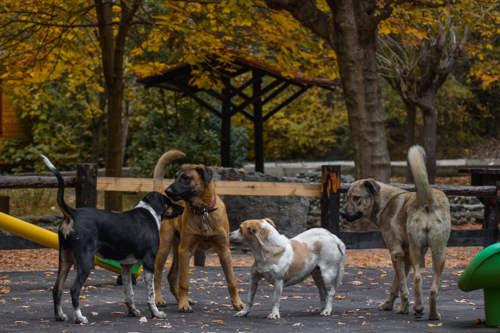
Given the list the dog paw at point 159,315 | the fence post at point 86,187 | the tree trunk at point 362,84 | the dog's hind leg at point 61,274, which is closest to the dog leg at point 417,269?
the dog paw at point 159,315

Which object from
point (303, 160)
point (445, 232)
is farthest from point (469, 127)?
point (445, 232)

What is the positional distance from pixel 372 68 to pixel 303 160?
19.1m

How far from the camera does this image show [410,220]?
927 centimetres

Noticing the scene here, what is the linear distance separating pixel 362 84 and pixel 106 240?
29.5 feet

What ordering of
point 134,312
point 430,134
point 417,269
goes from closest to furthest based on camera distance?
1. point 417,269
2. point 134,312
3. point 430,134

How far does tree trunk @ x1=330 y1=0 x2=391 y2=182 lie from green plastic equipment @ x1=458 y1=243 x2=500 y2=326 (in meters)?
8.34

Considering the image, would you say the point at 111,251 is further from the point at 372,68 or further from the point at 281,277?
the point at 372,68

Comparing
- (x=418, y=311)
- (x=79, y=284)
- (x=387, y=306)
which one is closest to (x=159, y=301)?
(x=79, y=284)

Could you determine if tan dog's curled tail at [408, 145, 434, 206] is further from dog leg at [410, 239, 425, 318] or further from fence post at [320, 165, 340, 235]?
fence post at [320, 165, 340, 235]

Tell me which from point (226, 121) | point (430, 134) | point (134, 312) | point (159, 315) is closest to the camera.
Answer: point (159, 315)

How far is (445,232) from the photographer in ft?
30.2

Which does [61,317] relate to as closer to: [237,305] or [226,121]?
[237,305]

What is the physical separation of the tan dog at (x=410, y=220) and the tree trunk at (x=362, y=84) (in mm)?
7392

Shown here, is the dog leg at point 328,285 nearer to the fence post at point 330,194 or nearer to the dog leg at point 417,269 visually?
the dog leg at point 417,269
